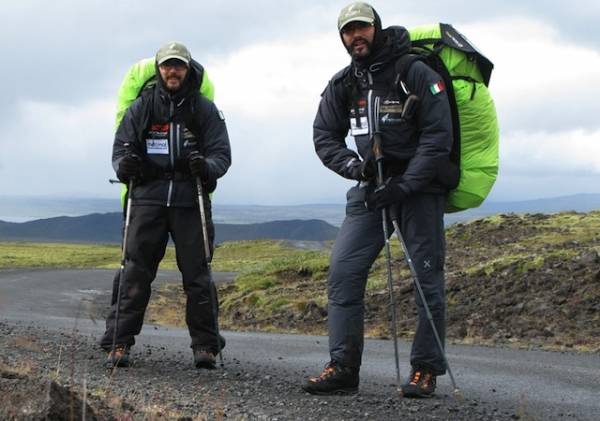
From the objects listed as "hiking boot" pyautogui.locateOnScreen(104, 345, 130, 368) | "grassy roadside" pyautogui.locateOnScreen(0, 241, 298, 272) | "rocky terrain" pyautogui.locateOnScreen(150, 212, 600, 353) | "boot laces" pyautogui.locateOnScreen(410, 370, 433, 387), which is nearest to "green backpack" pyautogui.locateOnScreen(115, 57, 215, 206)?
"hiking boot" pyautogui.locateOnScreen(104, 345, 130, 368)

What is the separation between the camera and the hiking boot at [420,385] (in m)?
6.85

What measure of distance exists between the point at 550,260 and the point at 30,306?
1250 cm

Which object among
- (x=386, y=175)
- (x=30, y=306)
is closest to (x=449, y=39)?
(x=386, y=175)

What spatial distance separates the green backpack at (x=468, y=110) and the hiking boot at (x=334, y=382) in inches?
63.5

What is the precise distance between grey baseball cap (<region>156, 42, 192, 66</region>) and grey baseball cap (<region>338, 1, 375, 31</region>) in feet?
5.62

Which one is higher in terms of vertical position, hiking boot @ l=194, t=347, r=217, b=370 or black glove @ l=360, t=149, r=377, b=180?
black glove @ l=360, t=149, r=377, b=180

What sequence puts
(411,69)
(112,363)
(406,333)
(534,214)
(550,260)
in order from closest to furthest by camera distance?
(411,69)
(112,363)
(406,333)
(550,260)
(534,214)

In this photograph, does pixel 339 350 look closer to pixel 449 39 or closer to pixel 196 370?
pixel 196 370

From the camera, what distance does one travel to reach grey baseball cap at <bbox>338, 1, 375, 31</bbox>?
22.6ft

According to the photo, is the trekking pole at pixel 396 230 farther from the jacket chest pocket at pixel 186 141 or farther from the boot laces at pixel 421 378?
the jacket chest pocket at pixel 186 141

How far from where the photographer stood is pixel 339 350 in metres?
7.07

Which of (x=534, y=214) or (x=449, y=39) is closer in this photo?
(x=449, y=39)

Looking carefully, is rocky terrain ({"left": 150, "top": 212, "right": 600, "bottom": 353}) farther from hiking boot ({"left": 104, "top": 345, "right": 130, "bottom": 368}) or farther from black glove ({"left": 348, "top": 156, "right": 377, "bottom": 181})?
hiking boot ({"left": 104, "top": 345, "right": 130, "bottom": 368})

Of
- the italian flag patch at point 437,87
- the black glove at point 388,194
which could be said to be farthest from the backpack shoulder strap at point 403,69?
the black glove at point 388,194
